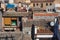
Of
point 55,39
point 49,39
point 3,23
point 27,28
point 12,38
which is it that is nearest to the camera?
point 12,38

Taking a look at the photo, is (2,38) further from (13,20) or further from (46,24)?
(13,20)

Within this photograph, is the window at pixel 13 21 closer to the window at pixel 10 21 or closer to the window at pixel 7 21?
the window at pixel 10 21

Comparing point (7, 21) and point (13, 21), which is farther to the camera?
point (13, 21)

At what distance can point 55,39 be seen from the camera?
1953 cm

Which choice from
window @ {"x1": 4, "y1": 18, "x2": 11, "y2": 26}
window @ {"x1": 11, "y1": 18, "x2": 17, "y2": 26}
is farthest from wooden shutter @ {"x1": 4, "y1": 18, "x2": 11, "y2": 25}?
window @ {"x1": 11, "y1": 18, "x2": 17, "y2": 26}

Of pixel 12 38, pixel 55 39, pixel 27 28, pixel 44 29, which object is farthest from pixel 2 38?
pixel 27 28

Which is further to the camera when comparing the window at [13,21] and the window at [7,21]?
the window at [13,21]

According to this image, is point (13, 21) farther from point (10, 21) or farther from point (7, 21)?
point (7, 21)

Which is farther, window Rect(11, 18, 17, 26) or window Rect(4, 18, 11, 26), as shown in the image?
window Rect(11, 18, 17, 26)

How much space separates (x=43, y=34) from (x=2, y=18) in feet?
30.7

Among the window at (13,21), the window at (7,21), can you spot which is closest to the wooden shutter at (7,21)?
the window at (7,21)

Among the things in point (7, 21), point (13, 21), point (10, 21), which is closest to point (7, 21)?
point (7, 21)

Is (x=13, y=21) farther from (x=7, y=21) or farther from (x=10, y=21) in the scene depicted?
(x=7, y=21)

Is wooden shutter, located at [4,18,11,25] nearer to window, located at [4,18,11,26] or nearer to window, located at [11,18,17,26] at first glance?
window, located at [4,18,11,26]
